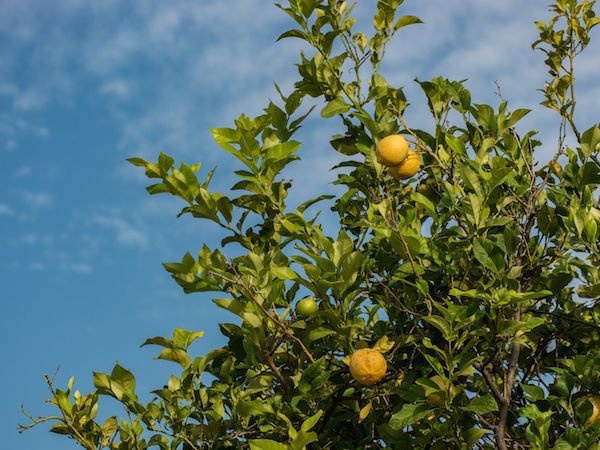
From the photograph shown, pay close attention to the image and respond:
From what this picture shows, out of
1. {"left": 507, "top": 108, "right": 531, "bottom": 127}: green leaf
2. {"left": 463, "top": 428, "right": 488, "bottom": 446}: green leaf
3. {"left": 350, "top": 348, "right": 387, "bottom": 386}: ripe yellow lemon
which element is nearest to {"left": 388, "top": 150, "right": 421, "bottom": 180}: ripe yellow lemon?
{"left": 507, "top": 108, "right": 531, "bottom": 127}: green leaf

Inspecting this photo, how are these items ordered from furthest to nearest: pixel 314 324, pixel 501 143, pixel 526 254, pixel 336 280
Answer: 1. pixel 501 143
2. pixel 526 254
3. pixel 314 324
4. pixel 336 280

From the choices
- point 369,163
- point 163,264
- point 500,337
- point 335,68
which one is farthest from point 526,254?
point 163,264

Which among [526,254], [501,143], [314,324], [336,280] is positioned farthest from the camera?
[501,143]

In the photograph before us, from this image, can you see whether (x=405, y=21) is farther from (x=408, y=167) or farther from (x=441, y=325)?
(x=441, y=325)

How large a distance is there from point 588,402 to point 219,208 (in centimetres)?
205

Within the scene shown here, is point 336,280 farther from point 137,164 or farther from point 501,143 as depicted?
point 501,143

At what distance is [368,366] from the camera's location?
389 centimetres

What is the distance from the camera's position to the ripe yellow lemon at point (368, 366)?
3.89 meters

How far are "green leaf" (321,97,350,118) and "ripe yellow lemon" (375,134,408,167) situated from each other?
345 mm

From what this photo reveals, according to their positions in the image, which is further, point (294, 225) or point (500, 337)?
point (294, 225)

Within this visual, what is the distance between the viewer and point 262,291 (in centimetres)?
412

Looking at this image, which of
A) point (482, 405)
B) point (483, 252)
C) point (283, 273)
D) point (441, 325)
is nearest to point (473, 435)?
point (482, 405)

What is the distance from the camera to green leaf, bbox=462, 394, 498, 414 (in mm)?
3758

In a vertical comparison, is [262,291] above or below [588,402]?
above
